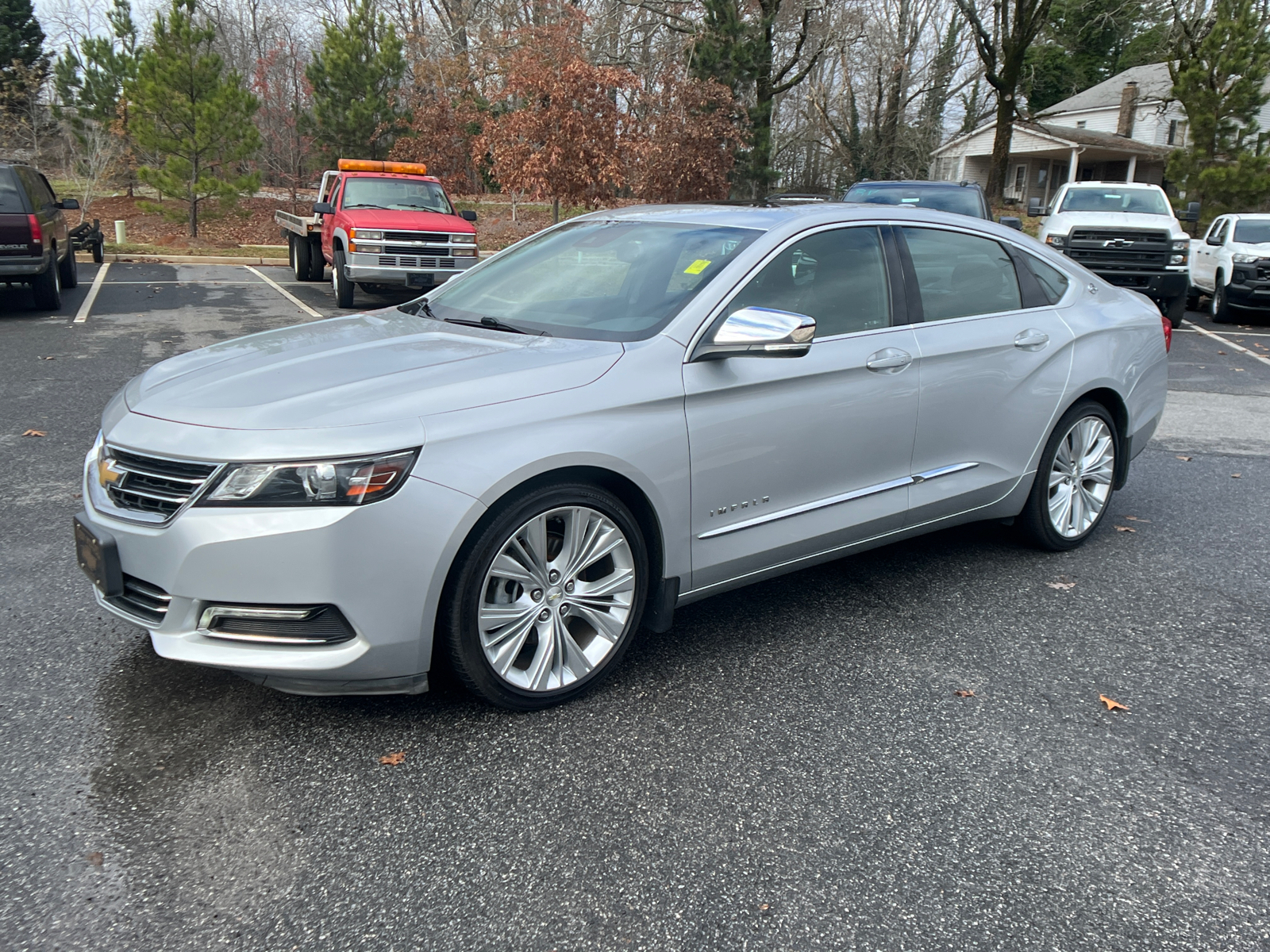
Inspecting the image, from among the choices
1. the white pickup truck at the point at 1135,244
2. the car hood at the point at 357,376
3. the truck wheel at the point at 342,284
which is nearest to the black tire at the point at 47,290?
the truck wheel at the point at 342,284

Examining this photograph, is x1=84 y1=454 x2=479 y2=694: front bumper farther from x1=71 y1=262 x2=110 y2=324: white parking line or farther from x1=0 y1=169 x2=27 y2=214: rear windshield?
x1=0 y1=169 x2=27 y2=214: rear windshield

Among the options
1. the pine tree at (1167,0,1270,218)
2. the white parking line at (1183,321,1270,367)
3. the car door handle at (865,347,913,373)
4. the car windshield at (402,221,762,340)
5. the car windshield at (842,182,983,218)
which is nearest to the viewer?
the car windshield at (402,221,762,340)

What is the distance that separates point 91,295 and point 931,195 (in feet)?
39.3

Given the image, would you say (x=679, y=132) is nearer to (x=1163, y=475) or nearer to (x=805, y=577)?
(x=1163, y=475)

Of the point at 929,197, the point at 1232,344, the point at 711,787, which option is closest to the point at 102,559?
the point at 711,787

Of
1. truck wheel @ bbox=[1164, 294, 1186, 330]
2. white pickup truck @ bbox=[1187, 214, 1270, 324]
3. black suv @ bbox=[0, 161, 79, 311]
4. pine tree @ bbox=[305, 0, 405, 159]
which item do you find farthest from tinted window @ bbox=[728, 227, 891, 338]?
pine tree @ bbox=[305, 0, 405, 159]

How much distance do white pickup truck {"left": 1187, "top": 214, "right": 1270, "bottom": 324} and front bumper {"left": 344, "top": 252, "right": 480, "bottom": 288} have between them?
11.8 metres

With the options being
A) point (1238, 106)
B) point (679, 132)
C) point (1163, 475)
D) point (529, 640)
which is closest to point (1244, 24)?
point (1238, 106)

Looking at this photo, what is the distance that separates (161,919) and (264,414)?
54.8 inches

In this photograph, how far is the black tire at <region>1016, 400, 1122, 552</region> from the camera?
496 cm

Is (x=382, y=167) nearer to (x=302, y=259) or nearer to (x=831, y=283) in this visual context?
(x=302, y=259)

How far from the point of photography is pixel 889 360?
4188 millimetres

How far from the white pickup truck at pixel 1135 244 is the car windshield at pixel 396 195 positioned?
30.9 ft

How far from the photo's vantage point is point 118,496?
10.5 feet
